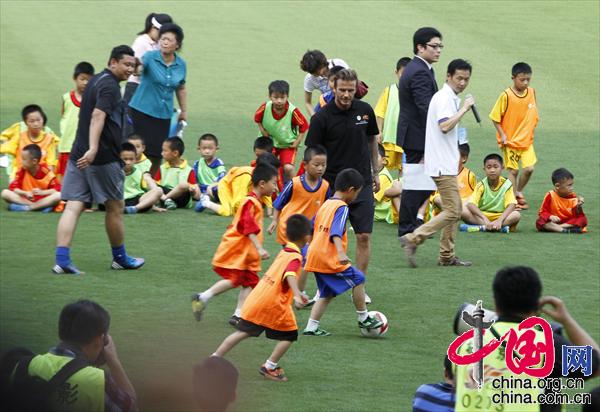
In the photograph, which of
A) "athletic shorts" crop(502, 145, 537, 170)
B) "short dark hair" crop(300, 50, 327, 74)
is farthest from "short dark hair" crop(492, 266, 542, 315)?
"athletic shorts" crop(502, 145, 537, 170)

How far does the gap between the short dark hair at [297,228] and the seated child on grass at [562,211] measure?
5.18 m

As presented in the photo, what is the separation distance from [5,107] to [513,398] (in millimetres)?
13981

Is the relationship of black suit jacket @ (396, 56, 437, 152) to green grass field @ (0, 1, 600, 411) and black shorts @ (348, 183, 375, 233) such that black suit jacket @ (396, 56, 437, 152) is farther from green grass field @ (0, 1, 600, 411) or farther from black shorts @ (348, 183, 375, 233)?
black shorts @ (348, 183, 375, 233)

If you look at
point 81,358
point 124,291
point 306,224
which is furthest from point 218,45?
point 81,358

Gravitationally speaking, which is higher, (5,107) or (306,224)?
(306,224)

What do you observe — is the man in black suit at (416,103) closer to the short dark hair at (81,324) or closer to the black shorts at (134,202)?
the black shorts at (134,202)

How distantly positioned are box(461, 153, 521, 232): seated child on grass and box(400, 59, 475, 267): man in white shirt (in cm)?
198

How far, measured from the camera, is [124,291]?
361 inches

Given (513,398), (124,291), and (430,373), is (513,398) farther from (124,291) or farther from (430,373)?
(124,291)

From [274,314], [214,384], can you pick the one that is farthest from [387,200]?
[214,384]

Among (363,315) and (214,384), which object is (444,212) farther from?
(214,384)

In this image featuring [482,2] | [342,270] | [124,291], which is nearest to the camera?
[342,270]

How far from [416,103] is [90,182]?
115 inches

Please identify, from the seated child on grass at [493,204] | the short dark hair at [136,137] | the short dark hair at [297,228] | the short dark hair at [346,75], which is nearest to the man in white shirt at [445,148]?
the short dark hair at [346,75]
